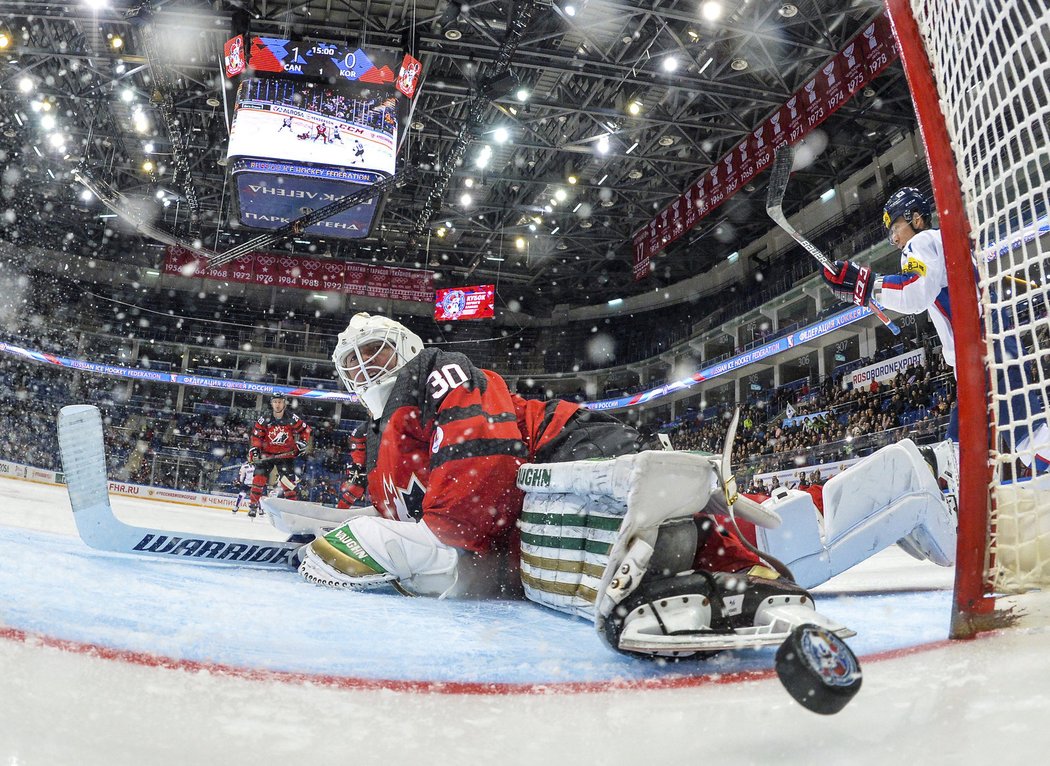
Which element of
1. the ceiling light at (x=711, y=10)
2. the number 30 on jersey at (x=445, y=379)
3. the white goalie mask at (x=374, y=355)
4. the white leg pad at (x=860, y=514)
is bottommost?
the white leg pad at (x=860, y=514)

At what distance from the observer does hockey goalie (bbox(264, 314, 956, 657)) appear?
1.04 metres

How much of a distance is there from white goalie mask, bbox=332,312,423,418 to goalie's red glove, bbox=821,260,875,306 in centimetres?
155

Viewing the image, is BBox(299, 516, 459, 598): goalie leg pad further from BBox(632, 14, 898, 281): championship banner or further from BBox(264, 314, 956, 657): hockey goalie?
BBox(632, 14, 898, 281): championship banner

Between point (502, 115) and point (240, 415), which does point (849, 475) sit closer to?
point (502, 115)

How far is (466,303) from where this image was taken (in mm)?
21781

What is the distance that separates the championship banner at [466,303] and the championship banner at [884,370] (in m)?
10.9

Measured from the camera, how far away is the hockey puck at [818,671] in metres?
0.68

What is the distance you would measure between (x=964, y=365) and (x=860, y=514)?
729mm

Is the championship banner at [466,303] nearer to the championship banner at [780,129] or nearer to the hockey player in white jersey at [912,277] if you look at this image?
the championship banner at [780,129]

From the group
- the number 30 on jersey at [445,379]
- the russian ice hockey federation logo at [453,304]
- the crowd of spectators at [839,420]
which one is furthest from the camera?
the russian ice hockey federation logo at [453,304]

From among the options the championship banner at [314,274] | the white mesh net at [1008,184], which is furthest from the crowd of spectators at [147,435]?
the white mesh net at [1008,184]

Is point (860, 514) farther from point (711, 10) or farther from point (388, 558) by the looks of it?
point (711, 10)

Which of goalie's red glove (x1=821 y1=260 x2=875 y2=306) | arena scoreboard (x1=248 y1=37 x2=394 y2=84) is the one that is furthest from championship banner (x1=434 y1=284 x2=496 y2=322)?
goalie's red glove (x1=821 y1=260 x2=875 y2=306)

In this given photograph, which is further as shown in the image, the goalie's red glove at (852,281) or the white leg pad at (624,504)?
the goalie's red glove at (852,281)
